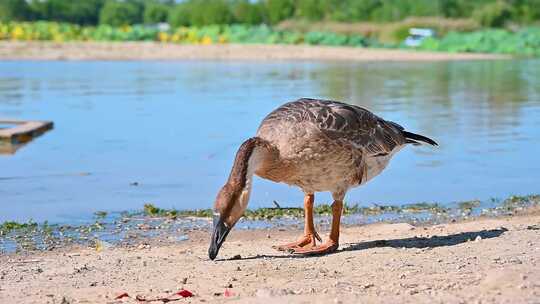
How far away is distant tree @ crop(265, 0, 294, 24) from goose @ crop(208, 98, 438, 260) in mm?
78246

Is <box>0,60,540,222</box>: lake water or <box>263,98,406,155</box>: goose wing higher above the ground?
<box>263,98,406,155</box>: goose wing

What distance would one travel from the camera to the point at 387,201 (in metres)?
12.2

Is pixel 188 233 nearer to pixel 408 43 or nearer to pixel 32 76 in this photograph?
pixel 32 76

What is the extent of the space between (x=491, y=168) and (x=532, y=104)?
9996mm

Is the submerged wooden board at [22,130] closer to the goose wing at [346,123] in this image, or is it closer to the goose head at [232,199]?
the goose wing at [346,123]

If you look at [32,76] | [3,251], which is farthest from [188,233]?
[32,76]

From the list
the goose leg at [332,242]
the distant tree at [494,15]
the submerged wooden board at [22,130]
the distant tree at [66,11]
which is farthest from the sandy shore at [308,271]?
the distant tree at [66,11]

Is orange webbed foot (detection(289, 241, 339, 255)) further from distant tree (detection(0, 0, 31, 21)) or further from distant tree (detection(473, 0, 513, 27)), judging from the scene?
distant tree (detection(0, 0, 31, 21))

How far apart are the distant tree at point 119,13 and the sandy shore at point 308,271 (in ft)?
289

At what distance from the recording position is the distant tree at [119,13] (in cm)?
9599

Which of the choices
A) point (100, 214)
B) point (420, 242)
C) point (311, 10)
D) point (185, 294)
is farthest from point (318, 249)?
point (311, 10)

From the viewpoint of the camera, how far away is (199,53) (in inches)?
2149

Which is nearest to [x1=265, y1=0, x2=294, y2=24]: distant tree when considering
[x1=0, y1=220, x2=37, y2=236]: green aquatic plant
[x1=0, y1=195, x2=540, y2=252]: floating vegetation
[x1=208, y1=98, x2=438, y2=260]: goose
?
[x1=0, y1=195, x2=540, y2=252]: floating vegetation

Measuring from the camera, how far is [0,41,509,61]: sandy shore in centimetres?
5125
